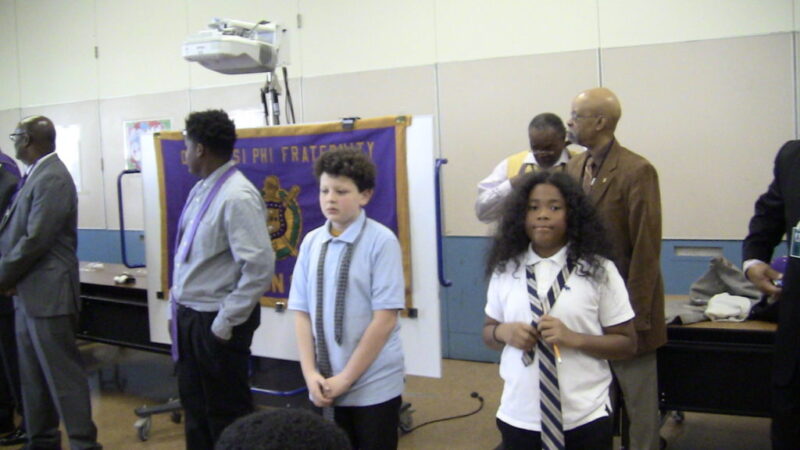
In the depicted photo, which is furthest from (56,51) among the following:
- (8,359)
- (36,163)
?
(36,163)

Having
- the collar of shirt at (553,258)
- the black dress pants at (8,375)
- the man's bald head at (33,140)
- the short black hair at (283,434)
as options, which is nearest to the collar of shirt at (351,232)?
the collar of shirt at (553,258)

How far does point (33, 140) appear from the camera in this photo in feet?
10.5

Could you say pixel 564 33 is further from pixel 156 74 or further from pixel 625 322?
pixel 156 74

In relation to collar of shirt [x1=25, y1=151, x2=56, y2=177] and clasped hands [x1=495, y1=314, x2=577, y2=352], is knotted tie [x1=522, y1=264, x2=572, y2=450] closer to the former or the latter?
clasped hands [x1=495, y1=314, x2=577, y2=352]

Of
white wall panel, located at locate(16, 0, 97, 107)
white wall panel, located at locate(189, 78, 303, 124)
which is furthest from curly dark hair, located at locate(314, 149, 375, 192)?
white wall panel, located at locate(16, 0, 97, 107)

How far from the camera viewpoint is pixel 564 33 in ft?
14.3

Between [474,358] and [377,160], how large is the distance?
234 cm

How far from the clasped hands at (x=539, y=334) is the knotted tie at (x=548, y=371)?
20mm

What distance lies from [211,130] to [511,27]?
2617 millimetres

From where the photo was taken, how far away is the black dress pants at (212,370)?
2.49 metres

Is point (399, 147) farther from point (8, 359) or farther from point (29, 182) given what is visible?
point (8, 359)

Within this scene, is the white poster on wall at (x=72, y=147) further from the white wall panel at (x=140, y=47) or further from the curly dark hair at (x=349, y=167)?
the curly dark hair at (x=349, y=167)

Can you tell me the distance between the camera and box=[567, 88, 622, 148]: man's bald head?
243cm

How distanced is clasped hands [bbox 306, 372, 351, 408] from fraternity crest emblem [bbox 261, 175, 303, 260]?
1325 millimetres
